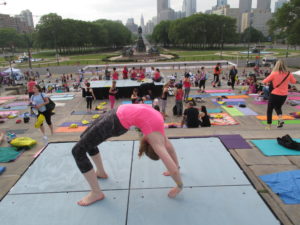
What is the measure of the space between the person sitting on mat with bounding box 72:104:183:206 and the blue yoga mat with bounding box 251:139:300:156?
2.59 metres

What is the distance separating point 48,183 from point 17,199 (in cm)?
44

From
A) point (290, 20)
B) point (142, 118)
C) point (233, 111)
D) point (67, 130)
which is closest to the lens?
point (142, 118)

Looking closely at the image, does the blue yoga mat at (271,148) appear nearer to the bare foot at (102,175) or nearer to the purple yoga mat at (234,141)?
the purple yoga mat at (234,141)

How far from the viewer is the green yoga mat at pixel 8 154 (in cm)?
470

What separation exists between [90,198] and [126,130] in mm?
1064

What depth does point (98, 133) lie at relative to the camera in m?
2.75

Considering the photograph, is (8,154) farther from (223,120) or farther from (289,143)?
(223,120)

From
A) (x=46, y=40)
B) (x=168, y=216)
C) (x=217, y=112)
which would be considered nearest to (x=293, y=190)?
(x=168, y=216)

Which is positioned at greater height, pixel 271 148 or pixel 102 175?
pixel 102 175

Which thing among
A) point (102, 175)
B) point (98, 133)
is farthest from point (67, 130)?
point (98, 133)

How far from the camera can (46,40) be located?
74.7 m

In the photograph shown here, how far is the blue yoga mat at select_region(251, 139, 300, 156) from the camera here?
4523 millimetres

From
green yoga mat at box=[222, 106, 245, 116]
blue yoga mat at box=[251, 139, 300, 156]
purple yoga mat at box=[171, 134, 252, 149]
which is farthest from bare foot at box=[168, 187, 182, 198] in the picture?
green yoga mat at box=[222, 106, 245, 116]

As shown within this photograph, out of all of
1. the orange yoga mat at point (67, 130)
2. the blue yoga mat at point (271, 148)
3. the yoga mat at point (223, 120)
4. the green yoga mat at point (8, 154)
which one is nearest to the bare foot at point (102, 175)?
the green yoga mat at point (8, 154)
